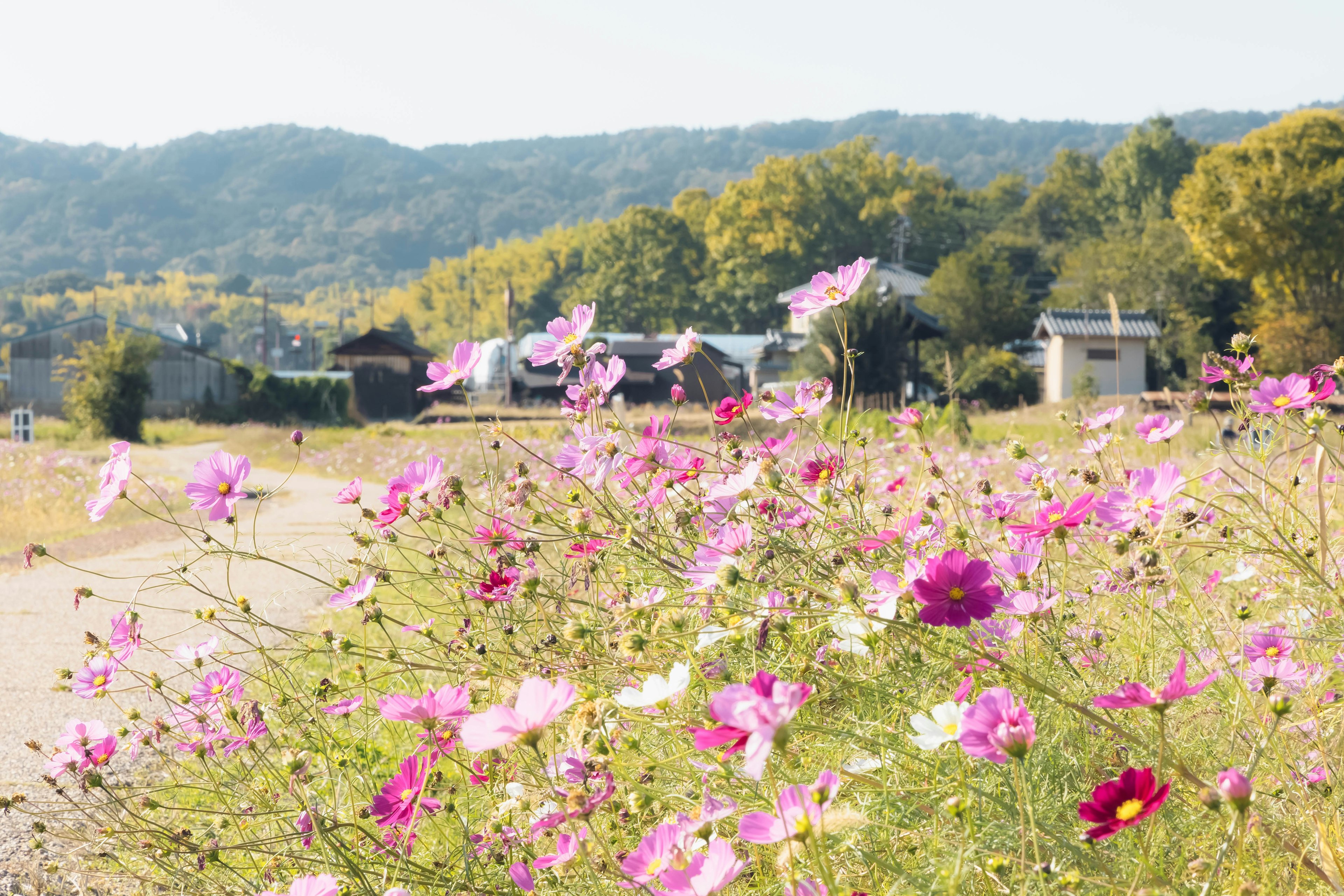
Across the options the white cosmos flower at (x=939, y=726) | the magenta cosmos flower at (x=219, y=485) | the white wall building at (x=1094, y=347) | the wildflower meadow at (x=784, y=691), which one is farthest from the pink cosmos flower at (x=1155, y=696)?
the white wall building at (x=1094, y=347)

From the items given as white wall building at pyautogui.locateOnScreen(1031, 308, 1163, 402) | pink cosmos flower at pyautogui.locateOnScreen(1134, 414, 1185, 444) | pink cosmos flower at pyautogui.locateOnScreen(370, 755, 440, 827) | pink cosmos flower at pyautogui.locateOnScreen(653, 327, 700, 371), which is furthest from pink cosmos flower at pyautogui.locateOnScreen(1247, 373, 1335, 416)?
white wall building at pyautogui.locateOnScreen(1031, 308, 1163, 402)

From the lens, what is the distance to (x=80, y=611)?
15.8ft

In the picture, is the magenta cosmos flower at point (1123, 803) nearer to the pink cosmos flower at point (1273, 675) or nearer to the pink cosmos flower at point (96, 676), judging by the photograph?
the pink cosmos flower at point (1273, 675)

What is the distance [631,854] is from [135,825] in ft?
4.37

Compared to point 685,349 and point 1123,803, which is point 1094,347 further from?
Result: point 1123,803

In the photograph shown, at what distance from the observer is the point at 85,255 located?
16988 centimetres

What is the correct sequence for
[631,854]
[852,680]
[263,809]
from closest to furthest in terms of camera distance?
[631,854], [852,680], [263,809]

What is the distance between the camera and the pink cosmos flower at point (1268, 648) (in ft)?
4.40

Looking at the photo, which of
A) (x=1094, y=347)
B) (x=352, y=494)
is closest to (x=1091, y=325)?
(x=1094, y=347)

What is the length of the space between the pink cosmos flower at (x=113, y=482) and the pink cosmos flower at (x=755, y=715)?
1.00 m

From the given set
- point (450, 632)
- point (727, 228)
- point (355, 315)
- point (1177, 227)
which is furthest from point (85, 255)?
point (450, 632)

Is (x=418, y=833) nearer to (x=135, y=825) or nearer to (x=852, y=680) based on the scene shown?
(x=135, y=825)

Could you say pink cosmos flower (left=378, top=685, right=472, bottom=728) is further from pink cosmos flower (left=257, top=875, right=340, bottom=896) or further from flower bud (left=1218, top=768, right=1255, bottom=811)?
flower bud (left=1218, top=768, right=1255, bottom=811)

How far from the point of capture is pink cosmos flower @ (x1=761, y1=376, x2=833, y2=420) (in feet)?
5.19
